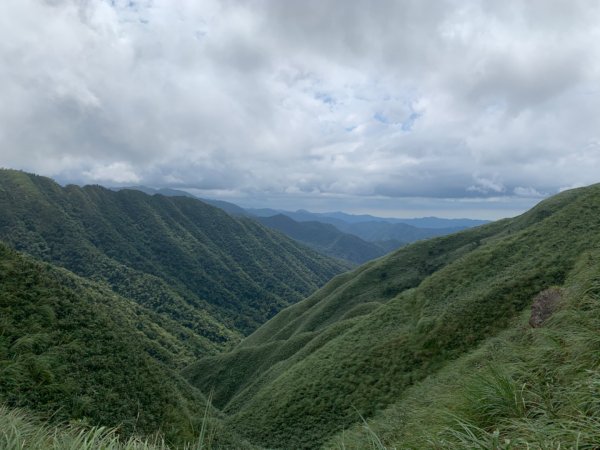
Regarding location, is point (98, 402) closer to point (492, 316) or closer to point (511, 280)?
point (492, 316)

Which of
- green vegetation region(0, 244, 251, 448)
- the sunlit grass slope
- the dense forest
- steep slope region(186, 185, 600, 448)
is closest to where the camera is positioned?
the sunlit grass slope

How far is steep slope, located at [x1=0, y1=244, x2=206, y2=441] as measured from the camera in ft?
56.6

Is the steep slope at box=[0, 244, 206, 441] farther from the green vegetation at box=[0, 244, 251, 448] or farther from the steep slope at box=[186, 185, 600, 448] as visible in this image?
the steep slope at box=[186, 185, 600, 448]

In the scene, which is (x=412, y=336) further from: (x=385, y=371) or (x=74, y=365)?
(x=74, y=365)

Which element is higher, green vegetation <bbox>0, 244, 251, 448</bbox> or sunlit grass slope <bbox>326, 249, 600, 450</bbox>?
sunlit grass slope <bbox>326, 249, 600, 450</bbox>

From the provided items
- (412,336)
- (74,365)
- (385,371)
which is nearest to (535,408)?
(74,365)

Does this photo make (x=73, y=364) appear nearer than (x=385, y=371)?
Yes

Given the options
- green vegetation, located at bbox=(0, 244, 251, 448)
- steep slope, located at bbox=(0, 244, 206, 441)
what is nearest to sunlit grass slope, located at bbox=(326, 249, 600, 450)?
steep slope, located at bbox=(0, 244, 206, 441)

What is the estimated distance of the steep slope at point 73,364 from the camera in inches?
679

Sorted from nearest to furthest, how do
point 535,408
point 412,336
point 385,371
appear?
point 535,408
point 385,371
point 412,336

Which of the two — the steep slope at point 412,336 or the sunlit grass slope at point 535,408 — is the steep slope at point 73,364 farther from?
the sunlit grass slope at point 535,408

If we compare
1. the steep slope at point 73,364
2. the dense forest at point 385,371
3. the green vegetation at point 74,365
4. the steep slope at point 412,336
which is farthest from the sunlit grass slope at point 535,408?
the steep slope at point 412,336

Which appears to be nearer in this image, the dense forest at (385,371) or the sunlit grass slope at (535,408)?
the sunlit grass slope at (535,408)

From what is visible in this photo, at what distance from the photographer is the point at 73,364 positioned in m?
20.7
